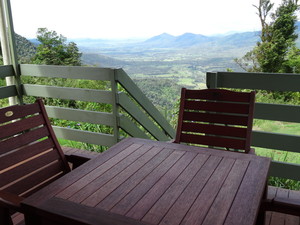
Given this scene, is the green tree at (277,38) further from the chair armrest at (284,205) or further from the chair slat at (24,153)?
the chair slat at (24,153)

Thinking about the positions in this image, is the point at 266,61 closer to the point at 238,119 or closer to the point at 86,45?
the point at 86,45

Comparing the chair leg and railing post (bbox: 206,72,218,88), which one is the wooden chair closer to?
the chair leg

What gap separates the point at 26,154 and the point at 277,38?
7.18 meters

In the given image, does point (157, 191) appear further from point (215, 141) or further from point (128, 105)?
point (128, 105)

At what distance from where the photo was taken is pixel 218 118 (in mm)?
2209

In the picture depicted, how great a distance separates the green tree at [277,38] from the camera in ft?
24.0

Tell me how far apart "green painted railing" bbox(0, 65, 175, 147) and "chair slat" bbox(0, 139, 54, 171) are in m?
1.27

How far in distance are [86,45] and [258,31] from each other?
14.0ft

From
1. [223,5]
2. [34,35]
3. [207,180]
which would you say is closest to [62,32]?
[34,35]

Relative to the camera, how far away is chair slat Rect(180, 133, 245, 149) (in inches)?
82.7

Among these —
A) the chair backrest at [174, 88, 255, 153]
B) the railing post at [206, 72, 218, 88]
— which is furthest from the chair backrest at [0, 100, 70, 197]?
the railing post at [206, 72, 218, 88]

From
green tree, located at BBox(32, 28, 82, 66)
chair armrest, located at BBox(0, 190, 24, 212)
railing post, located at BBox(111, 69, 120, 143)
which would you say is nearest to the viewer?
chair armrest, located at BBox(0, 190, 24, 212)

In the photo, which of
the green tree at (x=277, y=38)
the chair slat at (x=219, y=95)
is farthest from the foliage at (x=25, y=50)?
the green tree at (x=277, y=38)

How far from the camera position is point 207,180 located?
4.76 ft
